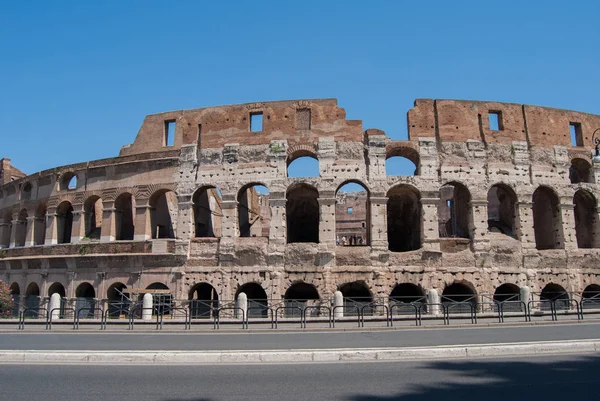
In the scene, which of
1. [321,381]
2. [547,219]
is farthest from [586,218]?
[321,381]

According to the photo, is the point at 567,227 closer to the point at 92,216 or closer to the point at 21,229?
the point at 92,216

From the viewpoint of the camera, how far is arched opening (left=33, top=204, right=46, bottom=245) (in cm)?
2603

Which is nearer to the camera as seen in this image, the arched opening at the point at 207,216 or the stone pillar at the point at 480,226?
the stone pillar at the point at 480,226

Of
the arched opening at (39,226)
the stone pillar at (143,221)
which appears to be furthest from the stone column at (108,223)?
the arched opening at (39,226)

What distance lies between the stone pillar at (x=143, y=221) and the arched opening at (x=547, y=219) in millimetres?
19006

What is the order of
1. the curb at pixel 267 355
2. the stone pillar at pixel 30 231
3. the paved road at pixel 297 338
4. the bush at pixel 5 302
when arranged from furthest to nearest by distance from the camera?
the stone pillar at pixel 30 231 → the bush at pixel 5 302 → the paved road at pixel 297 338 → the curb at pixel 267 355

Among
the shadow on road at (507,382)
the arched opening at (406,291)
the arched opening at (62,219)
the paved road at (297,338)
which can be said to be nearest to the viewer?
Result: the shadow on road at (507,382)

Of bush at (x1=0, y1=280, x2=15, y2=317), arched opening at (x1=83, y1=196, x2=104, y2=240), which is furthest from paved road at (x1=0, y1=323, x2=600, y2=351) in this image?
arched opening at (x1=83, y1=196, x2=104, y2=240)

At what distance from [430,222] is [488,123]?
5809mm

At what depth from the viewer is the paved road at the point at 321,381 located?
18.8 ft

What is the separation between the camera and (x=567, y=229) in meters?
21.7

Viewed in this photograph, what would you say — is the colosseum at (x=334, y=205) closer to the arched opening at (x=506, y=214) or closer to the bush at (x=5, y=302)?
the arched opening at (x=506, y=214)

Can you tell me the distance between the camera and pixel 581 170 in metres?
23.9

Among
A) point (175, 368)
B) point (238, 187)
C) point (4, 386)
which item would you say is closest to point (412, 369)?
point (175, 368)
